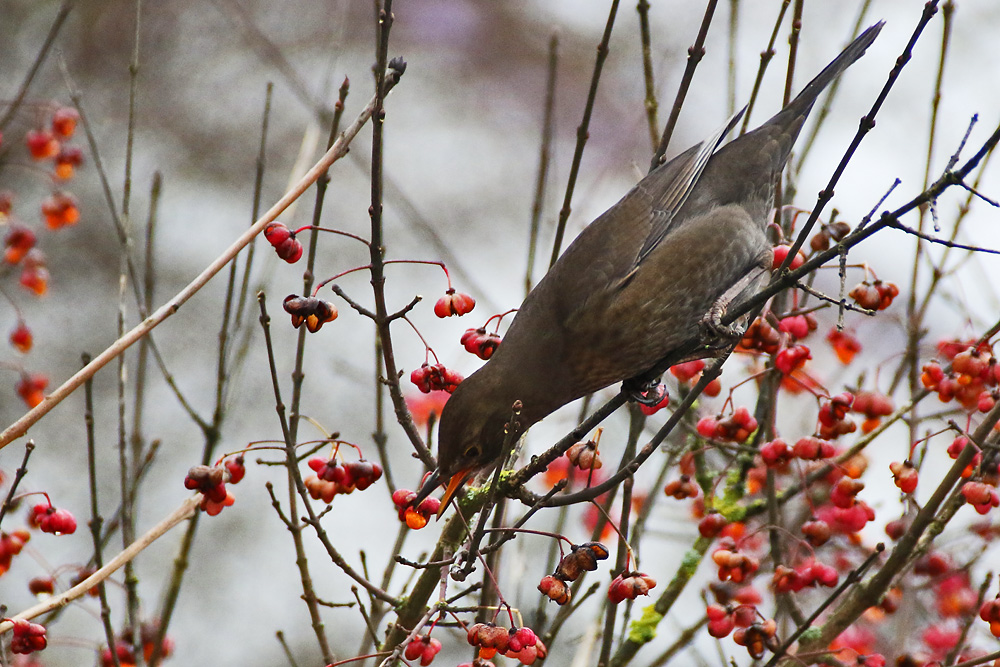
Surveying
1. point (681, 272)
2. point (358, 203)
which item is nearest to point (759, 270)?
point (681, 272)

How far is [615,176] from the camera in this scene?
9047 millimetres

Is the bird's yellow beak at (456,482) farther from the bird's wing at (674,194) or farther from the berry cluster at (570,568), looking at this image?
the bird's wing at (674,194)

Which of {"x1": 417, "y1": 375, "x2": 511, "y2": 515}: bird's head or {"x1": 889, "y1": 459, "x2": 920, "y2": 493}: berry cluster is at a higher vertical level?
{"x1": 417, "y1": 375, "x2": 511, "y2": 515}: bird's head

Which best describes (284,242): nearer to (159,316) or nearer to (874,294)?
(159,316)

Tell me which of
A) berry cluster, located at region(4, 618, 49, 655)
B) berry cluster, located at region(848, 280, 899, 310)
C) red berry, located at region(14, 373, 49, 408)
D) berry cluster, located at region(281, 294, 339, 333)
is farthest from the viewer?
red berry, located at region(14, 373, 49, 408)

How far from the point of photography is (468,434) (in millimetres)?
2982

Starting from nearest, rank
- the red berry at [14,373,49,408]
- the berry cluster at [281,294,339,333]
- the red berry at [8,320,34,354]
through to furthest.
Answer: the berry cluster at [281,294,339,333] → the red berry at [14,373,49,408] → the red berry at [8,320,34,354]

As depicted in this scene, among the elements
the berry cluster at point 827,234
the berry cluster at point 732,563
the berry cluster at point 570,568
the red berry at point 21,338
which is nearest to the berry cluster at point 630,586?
the berry cluster at point 570,568

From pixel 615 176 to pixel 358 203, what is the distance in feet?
8.33

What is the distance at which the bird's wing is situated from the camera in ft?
12.6

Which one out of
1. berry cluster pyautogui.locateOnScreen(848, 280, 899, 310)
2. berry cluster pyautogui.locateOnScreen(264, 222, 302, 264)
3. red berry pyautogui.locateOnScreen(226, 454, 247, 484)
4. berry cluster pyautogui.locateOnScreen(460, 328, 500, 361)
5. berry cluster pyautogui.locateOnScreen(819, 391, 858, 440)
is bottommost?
berry cluster pyautogui.locateOnScreen(819, 391, 858, 440)

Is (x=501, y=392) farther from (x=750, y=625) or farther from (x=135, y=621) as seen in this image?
(x=135, y=621)

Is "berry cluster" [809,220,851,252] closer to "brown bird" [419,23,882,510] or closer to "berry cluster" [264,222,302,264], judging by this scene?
"brown bird" [419,23,882,510]

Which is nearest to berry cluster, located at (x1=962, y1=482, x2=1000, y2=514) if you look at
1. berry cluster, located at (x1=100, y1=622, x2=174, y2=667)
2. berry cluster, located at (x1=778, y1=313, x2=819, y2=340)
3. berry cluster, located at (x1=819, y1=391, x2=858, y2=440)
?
berry cluster, located at (x1=819, y1=391, x2=858, y2=440)
